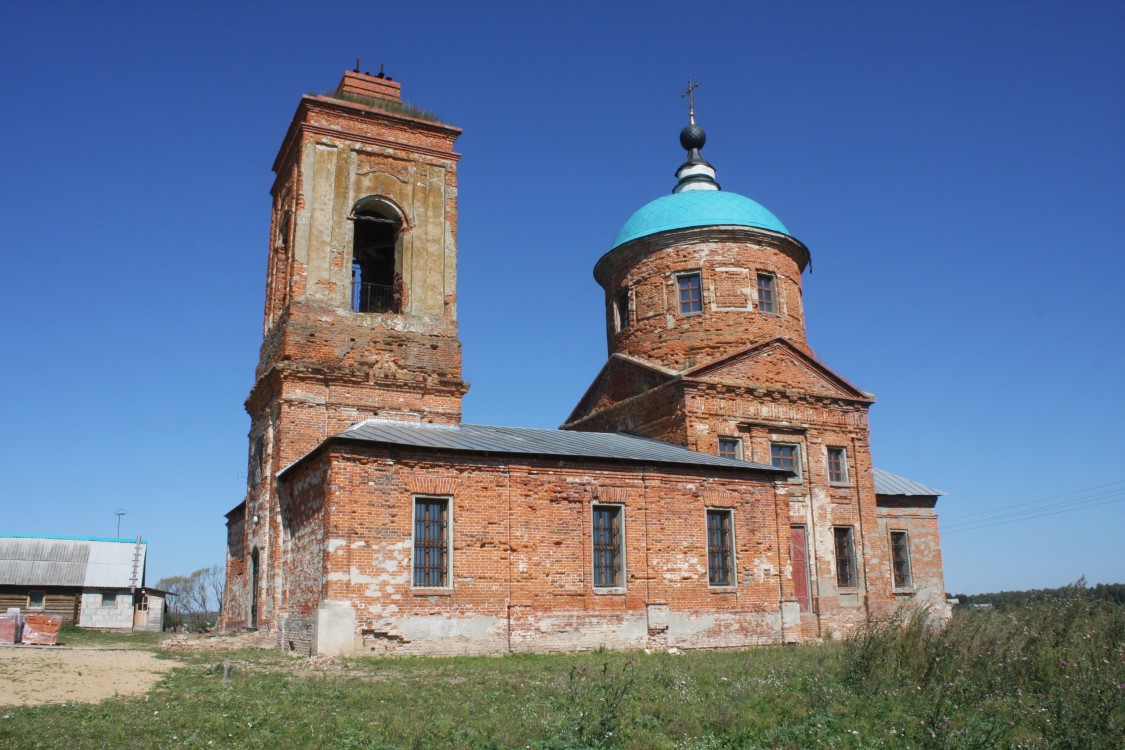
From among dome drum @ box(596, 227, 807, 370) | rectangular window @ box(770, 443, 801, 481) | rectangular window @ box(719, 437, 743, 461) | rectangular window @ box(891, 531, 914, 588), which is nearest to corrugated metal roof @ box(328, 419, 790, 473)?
rectangular window @ box(719, 437, 743, 461)

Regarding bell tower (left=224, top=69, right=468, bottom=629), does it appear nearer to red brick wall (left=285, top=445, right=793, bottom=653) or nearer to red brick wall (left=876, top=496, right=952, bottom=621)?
red brick wall (left=285, top=445, right=793, bottom=653)

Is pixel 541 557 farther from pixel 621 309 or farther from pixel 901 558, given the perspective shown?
pixel 901 558

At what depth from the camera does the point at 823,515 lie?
20359mm

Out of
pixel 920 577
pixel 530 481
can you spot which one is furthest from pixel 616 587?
pixel 920 577

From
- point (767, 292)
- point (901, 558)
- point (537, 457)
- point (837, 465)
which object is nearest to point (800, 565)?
point (837, 465)

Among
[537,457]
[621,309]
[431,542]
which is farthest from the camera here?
[621,309]

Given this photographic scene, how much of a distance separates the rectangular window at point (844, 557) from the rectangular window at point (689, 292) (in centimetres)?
620

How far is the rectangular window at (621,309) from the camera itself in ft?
77.7

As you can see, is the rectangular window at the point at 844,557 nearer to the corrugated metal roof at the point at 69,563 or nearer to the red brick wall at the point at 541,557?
the red brick wall at the point at 541,557

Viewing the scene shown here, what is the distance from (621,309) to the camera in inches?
945

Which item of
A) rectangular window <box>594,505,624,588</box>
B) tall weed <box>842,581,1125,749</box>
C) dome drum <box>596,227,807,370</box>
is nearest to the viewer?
tall weed <box>842,581,1125,749</box>

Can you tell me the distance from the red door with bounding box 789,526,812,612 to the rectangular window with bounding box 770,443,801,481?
132 centimetres

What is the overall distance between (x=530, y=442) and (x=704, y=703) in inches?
338

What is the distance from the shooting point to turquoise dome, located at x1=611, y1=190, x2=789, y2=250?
22766 mm
